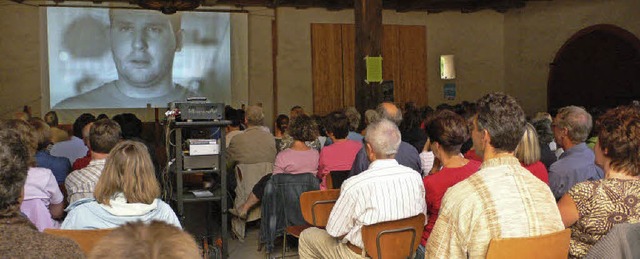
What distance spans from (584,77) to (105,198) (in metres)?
10.4

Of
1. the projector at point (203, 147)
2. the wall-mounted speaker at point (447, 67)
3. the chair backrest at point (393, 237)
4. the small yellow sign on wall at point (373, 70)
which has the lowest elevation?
the chair backrest at point (393, 237)

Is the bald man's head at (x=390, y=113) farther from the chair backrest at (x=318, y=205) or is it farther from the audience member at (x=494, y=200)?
the audience member at (x=494, y=200)

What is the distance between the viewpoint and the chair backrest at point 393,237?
3.16 m

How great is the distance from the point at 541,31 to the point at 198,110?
9.18m

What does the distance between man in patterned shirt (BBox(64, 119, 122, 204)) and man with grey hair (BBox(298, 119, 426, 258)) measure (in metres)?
1.46

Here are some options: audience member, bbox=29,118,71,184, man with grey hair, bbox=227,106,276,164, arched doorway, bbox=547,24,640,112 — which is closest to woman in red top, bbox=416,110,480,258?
man with grey hair, bbox=227,106,276,164

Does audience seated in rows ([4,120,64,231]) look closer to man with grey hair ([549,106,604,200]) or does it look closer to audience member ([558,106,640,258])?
audience member ([558,106,640,258])

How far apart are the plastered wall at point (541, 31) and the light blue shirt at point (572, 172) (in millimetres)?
7504

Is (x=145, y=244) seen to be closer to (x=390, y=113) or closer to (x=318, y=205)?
(x=318, y=205)

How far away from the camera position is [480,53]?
13312 mm

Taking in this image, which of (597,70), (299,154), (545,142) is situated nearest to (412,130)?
(545,142)

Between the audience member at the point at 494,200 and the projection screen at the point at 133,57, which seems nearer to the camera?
the audience member at the point at 494,200

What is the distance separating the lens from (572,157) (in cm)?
389

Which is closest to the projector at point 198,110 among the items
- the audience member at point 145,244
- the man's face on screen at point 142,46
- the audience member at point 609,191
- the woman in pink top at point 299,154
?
the woman in pink top at point 299,154
